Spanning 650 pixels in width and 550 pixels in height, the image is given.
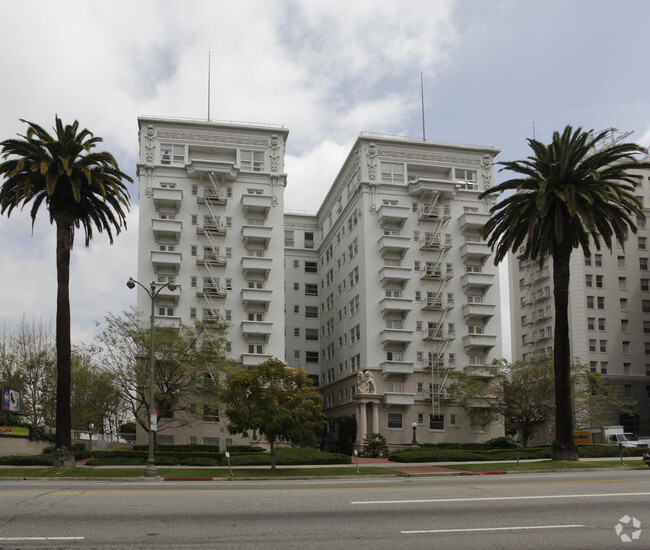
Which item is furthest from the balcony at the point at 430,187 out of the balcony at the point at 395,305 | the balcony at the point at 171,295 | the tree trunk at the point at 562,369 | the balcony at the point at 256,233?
the tree trunk at the point at 562,369

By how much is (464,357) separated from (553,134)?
34.3 m

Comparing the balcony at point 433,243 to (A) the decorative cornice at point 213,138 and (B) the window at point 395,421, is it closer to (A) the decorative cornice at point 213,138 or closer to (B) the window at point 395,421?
(B) the window at point 395,421

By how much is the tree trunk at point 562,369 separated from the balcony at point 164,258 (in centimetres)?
3901

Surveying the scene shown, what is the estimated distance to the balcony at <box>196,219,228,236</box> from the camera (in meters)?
69.4

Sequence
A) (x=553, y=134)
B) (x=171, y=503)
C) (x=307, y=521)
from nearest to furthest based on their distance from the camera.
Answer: (x=307, y=521) < (x=171, y=503) < (x=553, y=134)

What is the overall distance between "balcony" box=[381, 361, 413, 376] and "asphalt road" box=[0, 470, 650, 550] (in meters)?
48.8

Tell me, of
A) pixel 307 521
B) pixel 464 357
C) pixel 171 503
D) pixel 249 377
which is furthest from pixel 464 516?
pixel 464 357

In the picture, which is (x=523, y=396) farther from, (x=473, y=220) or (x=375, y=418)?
(x=473, y=220)

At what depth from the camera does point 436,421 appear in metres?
68.1

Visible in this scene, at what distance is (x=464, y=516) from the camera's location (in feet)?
45.3

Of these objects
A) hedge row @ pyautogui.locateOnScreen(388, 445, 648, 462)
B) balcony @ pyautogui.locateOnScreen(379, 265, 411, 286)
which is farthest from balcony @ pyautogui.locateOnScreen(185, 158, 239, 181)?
hedge row @ pyautogui.locateOnScreen(388, 445, 648, 462)

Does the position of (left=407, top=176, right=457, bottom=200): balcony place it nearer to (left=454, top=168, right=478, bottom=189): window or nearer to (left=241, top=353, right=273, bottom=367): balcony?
(left=454, top=168, right=478, bottom=189): window

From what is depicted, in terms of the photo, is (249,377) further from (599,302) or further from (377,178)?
(599,302)

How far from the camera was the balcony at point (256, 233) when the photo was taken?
6969 cm
